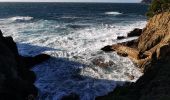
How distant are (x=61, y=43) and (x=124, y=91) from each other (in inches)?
1065

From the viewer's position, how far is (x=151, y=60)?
30703mm

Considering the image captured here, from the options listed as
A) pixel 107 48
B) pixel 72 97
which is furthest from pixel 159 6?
pixel 72 97

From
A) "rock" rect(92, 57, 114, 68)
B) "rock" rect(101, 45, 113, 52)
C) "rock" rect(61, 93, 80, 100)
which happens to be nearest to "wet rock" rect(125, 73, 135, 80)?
"rock" rect(92, 57, 114, 68)

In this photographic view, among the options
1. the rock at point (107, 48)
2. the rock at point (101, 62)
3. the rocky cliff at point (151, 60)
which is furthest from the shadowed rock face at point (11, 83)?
the rock at point (107, 48)

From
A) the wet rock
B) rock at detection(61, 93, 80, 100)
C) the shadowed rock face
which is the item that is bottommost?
the wet rock

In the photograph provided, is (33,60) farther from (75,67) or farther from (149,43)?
(149,43)

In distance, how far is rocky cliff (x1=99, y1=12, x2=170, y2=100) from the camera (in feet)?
56.0

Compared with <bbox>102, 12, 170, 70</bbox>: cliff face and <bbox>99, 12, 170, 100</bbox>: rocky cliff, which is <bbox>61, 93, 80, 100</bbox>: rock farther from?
<bbox>102, 12, 170, 70</bbox>: cliff face

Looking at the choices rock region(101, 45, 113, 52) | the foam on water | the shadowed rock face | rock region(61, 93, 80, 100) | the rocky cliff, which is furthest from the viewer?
rock region(101, 45, 113, 52)

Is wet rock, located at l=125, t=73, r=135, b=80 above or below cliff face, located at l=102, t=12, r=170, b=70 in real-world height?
below

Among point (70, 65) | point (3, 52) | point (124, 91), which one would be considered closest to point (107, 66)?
point (70, 65)

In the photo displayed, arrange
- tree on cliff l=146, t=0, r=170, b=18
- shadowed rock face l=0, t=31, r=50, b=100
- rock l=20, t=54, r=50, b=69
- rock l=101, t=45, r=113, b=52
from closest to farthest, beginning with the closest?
1. shadowed rock face l=0, t=31, r=50, b=100
2. rock l=20, t=54, r=50, b=69
3. rock l=101, t=45, r=113, b=52
4. tree on cliff l=146, t=0, r=170, b=18

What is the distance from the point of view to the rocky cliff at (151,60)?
672 inches

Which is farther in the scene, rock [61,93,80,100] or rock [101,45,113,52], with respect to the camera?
rock [101,45,113,52]
